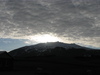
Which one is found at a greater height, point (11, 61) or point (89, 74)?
point (11, 61)

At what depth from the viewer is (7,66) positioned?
51.4 m

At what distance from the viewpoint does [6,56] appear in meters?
51.4

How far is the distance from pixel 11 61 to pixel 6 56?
7.41ft

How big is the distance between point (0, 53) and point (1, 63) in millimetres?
2838

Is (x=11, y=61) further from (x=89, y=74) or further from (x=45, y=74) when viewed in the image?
(x=89, y=74)

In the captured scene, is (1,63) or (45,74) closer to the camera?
(45,74)

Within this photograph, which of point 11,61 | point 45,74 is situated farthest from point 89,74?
point 11,61

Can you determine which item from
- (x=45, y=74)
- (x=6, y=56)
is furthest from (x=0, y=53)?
(x=45, y=74)

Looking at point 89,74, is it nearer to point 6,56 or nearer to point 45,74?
point 45,74

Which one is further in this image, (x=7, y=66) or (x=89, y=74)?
(x=7, y=66)

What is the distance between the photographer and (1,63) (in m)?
50.0

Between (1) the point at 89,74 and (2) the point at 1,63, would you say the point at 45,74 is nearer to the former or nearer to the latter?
(1) the point at 89,74

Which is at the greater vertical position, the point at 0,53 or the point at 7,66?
the point at 0,53

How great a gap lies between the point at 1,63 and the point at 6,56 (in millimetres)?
2529
